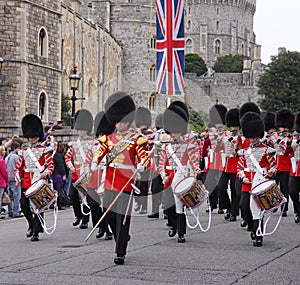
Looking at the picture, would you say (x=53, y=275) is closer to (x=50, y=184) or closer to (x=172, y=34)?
(x=50, y=184)

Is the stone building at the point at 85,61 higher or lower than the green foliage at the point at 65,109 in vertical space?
higher

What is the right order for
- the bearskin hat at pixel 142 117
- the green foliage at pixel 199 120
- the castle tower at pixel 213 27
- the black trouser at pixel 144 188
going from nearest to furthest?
the green foliage at pixel 199 120 → the bearskin hat at pixel 142 117 → the black trouser at pixel 144 188 → the castle tower at pixel 213 27

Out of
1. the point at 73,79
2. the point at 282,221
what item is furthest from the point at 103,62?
the point at 282,221

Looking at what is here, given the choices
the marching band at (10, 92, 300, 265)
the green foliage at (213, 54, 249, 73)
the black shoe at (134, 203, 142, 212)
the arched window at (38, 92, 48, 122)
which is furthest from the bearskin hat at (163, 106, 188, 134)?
the green foliage at (213, 54, 249, 73)

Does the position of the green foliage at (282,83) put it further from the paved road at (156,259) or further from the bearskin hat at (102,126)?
the paved road at (156,259)

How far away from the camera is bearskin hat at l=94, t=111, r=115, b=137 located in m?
12.3

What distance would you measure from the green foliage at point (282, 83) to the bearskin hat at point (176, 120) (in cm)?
6399

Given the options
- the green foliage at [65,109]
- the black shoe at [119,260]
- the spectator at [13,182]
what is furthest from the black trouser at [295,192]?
the green foliage at [65,109]

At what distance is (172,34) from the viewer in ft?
63.2

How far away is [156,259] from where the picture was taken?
1020 cm

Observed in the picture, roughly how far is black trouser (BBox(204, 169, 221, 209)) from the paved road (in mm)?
2534

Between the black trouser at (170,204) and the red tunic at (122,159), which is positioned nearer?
the red tunic at (122,159)

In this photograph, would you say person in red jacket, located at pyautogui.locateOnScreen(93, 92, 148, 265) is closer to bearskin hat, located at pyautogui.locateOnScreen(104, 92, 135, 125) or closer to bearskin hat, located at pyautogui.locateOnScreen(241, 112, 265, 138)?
bearskin hat, located at pyautogui.locateOnScreen(104, 92, 135, 125)

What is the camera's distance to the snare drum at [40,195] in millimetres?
12195
